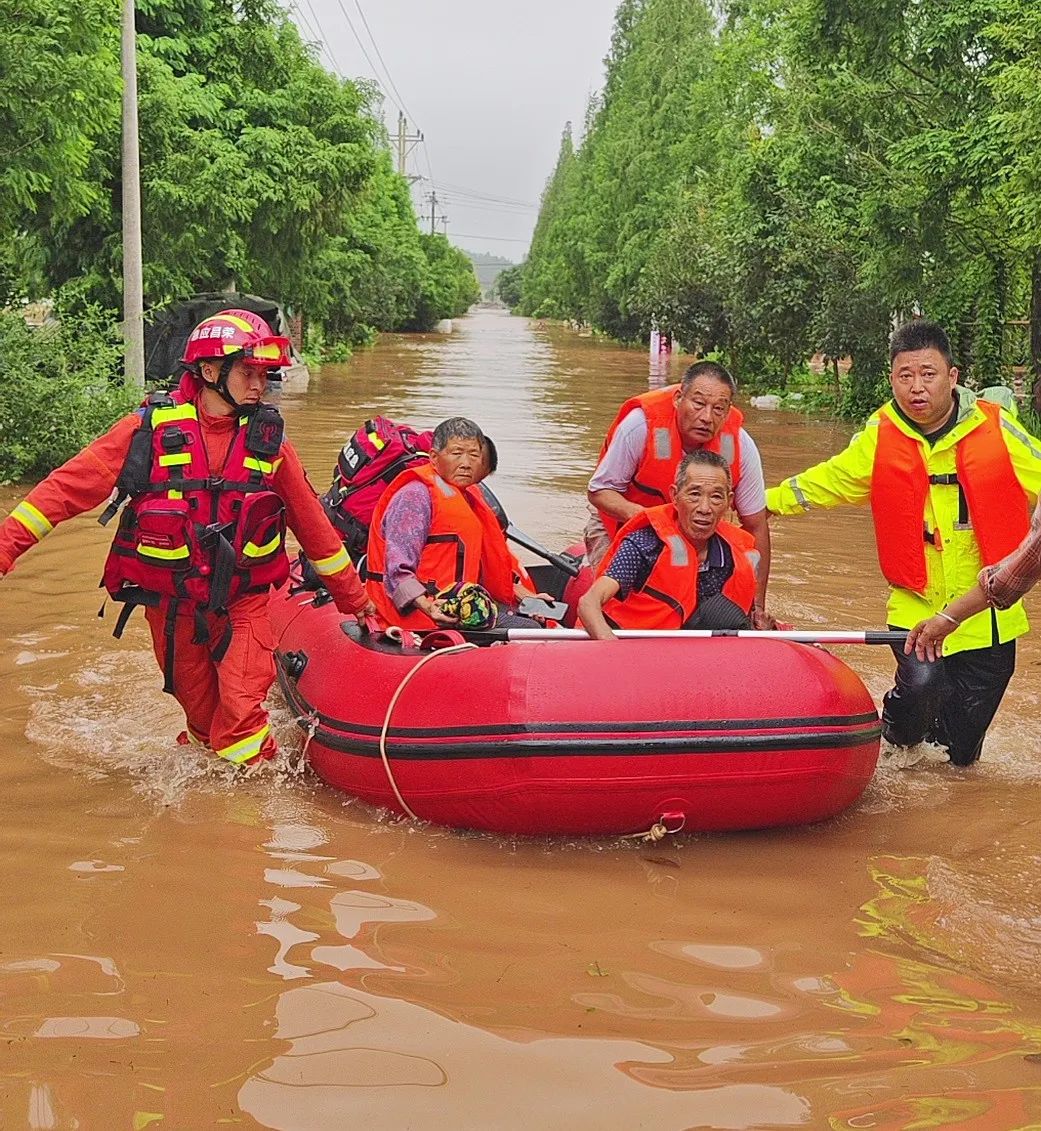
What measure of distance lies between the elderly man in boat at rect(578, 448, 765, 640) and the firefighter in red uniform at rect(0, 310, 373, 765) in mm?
1041

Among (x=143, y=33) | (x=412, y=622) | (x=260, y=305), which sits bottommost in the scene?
(x=412, y=622)

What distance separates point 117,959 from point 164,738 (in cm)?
239

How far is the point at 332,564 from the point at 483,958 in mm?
1967

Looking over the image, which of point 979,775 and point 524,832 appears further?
point 979,775

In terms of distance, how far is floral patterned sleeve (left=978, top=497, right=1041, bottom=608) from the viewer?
411 cm

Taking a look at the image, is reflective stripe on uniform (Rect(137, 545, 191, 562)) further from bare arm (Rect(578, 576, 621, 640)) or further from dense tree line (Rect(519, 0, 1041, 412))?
dense tree line (Rect(519, 0, 1041, 412))

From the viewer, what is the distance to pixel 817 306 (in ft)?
82.2

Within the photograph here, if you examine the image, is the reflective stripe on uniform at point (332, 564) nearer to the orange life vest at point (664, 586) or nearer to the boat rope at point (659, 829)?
the orange life vest at point (664, 586)

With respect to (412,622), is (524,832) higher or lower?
lower

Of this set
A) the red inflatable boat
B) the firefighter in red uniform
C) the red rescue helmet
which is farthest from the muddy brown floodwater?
the red rescue helmet

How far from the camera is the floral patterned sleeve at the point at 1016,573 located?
4.11 metres

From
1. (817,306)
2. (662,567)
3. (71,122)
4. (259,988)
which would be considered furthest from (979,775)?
(817,306)

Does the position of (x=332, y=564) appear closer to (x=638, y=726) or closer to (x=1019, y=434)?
(x=638, y=726)

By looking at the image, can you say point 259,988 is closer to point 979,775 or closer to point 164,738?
point 164,738
